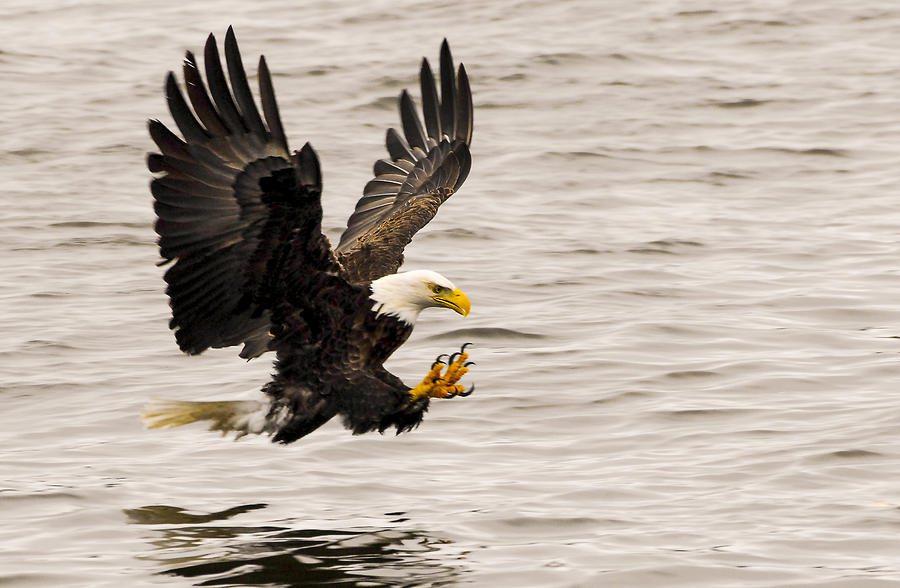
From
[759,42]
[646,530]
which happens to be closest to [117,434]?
[646,530]

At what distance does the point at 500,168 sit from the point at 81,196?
3391 millimetres

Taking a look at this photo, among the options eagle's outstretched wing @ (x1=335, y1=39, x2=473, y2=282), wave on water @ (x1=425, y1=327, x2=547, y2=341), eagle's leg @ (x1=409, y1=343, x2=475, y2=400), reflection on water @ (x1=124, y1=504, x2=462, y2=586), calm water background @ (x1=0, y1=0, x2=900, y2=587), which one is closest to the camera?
reflection on water @ (x1=124, y1=504, x2=462, y2=586)

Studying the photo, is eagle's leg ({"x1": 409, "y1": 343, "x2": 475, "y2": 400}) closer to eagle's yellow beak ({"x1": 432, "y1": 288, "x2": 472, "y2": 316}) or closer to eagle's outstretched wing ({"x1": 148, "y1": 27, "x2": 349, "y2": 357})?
eagle's yellow beak ({"x1": 432, "y1": 288, "x2": 472, "y2": 316})

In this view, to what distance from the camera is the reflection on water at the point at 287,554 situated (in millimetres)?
5750

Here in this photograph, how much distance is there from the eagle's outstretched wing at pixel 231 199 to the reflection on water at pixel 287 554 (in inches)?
34.1

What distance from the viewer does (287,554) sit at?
5953 mm

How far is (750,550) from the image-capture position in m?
5.98

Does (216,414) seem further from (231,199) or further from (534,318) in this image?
(534,318)

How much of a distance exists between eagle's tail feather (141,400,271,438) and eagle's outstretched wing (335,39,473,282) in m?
1.27

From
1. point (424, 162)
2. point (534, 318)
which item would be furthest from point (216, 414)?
point (534, 318)

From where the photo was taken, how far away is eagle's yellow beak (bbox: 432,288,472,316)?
21.5 ft

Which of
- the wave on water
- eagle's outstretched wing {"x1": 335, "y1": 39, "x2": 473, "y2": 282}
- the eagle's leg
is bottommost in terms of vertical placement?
the wave on water

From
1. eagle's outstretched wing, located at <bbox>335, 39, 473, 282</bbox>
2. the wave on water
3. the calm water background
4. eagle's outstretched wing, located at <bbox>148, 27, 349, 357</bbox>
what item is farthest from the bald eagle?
the wave on water

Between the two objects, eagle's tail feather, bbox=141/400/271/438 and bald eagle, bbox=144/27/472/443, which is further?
eagle's tail feather, bbox=141/400/271/438
